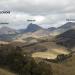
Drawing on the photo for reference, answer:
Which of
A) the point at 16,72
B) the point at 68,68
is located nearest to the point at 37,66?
the point at 16,72

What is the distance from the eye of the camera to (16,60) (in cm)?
12900

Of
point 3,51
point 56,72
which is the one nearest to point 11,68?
point 3,51

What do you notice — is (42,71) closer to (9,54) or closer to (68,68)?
(9,54)

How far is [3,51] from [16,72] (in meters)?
24.1

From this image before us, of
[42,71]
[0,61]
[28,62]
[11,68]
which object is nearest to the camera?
[42,71]

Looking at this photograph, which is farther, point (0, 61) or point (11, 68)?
point (0, 61)

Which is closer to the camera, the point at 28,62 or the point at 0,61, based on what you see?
the point at 28,62

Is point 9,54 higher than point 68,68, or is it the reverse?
point 9,54

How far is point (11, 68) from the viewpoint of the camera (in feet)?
430

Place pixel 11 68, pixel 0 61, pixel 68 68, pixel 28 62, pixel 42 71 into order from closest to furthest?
1. pixel 42 71
2. pixel 28 62
3. pixel 11 68
4. pixel 0 61
5. pixel 68 68

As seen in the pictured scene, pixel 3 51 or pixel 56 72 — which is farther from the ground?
pixel 3 51

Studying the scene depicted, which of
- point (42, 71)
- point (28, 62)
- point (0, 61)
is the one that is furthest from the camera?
point (0, 61)

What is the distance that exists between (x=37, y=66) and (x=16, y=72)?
1511cm

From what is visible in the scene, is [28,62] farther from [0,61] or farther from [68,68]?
[68,68]
